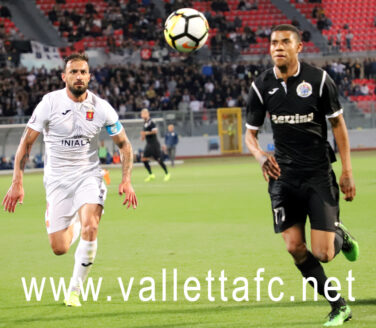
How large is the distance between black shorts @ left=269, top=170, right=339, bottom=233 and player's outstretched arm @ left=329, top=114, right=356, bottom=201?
0.14 metres

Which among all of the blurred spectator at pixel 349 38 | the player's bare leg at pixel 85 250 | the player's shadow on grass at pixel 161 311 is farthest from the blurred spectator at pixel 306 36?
the player's shadow on grass at pixel 161 311

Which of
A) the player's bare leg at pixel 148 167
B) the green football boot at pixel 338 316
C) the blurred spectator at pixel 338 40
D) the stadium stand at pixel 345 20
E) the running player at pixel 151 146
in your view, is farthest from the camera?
the stadium stand at pixel 345 20

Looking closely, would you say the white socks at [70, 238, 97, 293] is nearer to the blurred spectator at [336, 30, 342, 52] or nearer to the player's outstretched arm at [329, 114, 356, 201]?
the player's outstretched arm at [329, 114, 356, 201]

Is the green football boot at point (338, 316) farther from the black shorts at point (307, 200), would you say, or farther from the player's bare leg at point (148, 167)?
the player's bare leg at point (148, 167)

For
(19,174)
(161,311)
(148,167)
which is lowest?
(148,167)

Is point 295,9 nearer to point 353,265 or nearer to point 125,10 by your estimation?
point 125,10

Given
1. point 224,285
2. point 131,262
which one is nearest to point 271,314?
point 224,285

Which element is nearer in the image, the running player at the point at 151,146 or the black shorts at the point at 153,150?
the running player at the point at 151,146

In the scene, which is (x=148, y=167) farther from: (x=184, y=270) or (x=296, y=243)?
(x=296, y=243)

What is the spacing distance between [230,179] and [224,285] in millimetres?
17890

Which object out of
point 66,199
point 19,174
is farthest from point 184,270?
point 19,174

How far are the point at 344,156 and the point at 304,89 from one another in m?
0.60

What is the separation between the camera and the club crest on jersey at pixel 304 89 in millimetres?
6730

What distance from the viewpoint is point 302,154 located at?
6.85 m
